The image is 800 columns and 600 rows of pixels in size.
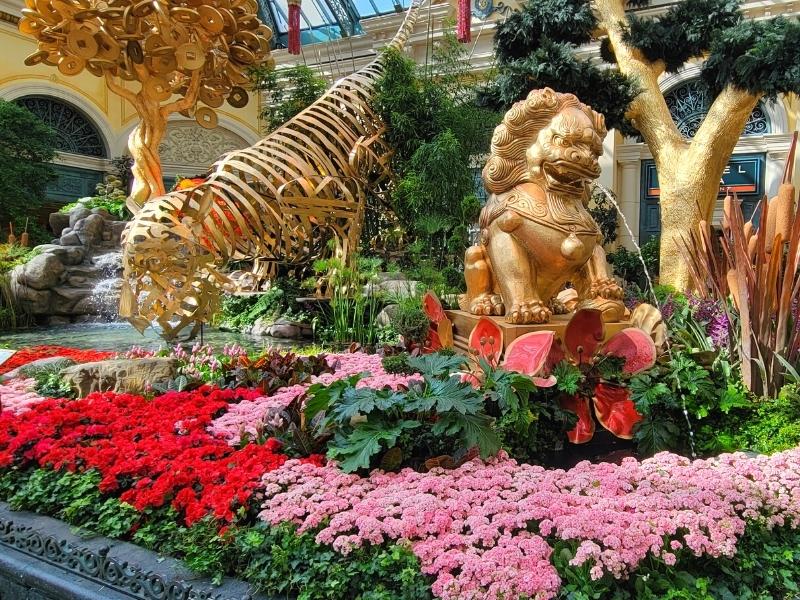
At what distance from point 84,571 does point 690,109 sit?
43.4 feet

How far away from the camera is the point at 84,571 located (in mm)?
2113

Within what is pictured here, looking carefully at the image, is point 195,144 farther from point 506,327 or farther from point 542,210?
point 506,327

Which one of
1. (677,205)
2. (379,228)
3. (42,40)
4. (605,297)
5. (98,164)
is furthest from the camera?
(98,164)

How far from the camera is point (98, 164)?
16406mm

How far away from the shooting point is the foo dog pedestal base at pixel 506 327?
355cm

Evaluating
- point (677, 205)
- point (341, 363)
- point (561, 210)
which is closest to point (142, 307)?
point (341, 363)

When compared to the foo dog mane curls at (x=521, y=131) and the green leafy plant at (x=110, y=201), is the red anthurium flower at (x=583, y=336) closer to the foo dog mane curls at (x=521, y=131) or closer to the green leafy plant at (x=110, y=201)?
the foo dog mane curls at (x=521, y=131)

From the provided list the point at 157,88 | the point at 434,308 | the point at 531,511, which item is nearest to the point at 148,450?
the point at 531,511

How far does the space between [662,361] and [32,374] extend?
13.5 feet

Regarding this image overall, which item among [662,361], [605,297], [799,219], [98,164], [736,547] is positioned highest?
[98,164]

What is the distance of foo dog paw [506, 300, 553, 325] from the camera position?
3600 mm

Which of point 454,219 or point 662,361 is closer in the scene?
point 662,361

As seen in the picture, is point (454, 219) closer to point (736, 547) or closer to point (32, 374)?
point (32, 374)

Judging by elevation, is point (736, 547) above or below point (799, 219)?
below
